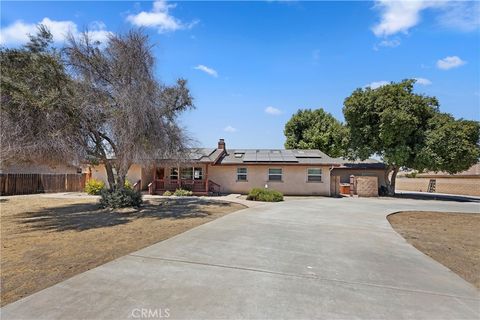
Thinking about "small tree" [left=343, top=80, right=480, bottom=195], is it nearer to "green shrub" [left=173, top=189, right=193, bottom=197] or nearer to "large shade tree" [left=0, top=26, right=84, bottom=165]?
"green shrub" [left=173, top=189, right=193, bottom=197]

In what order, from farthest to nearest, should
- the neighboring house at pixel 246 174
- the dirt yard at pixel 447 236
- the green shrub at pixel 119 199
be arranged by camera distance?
the neighboring house at pixel 246 174, the green shrub at pixel 119 199, the dirt yard at pixel 447 236

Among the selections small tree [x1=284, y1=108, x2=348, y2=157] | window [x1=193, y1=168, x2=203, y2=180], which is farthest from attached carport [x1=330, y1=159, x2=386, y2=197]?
window [x1=193, y1=168, x2=203, y2=180]

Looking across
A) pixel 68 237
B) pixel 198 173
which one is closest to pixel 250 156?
pixel 198 173

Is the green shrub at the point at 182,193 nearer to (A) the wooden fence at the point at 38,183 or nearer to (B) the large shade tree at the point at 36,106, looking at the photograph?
(A) the wooden fence at the point at 38,183

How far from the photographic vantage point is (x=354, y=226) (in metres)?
10.3

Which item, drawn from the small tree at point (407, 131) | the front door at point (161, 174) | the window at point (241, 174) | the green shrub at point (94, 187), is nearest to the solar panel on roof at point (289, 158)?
the window at point (241, 174)

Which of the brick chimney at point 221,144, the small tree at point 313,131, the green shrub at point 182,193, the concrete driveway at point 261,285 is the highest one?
the small tree at point 313,131

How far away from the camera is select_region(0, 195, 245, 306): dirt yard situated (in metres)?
4.95

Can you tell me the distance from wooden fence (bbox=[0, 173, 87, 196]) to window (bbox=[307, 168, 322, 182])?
19.5 metres

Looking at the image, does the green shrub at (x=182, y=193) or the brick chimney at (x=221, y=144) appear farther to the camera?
the brick chimney at (x=221, y=144)

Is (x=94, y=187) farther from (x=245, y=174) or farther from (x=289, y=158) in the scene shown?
(x=289, y=158)

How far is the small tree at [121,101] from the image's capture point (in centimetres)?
1182

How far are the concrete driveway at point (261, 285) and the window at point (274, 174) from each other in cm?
1624

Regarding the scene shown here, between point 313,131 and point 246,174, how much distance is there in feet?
54.4
